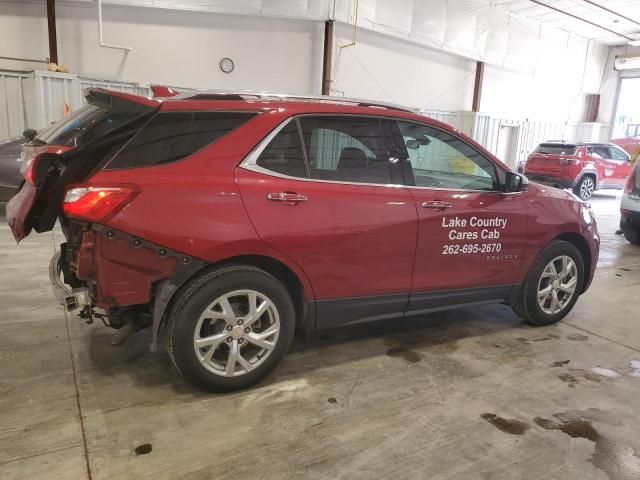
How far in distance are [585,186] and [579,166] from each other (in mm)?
699

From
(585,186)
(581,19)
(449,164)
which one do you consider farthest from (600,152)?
(449,164)

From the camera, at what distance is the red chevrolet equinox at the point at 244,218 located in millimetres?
2547

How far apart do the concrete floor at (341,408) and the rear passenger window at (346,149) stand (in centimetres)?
128

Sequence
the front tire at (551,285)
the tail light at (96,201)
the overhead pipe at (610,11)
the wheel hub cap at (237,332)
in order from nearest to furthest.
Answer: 1. the tail light at (96,201)
2. the wheel hub cap at (237,332)
3. the front tire at (551,285)
4. the overhead pipe at (610,11)

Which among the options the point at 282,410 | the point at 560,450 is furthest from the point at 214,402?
the point at 560,450

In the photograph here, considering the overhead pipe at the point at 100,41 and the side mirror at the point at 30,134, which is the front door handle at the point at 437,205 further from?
the overhead pipe at the point at 100,41

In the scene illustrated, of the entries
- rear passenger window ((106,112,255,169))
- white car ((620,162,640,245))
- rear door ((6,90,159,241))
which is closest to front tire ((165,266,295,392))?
rear passenger window ((106,112,255,169))

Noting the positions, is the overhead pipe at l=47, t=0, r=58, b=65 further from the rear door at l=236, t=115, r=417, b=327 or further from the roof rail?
the rear door at l=236, t=115, r=417, b=327

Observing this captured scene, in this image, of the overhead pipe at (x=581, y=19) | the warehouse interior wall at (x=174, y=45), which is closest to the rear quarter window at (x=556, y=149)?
the overhead pipe at (x=581, y=19)

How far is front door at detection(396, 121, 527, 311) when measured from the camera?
3.33 meters

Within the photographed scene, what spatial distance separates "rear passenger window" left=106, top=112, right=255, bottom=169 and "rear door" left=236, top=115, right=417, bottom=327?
0.25 m

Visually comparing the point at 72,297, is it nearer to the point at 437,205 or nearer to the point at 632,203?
the point at 437,205

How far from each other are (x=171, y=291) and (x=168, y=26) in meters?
8.75

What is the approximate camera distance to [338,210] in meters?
2.94
